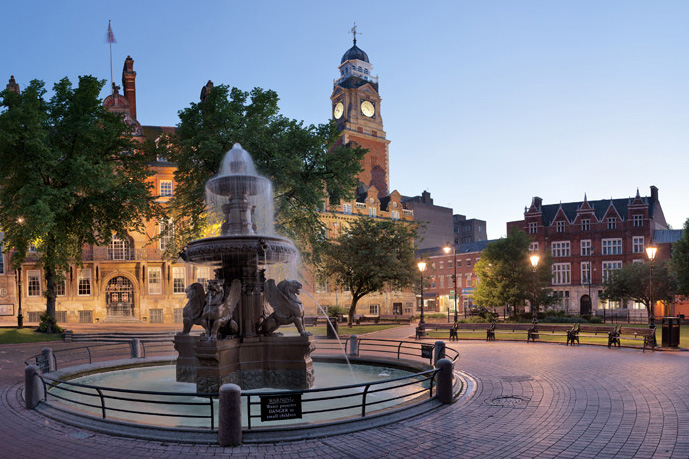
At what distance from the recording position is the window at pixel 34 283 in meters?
47.7

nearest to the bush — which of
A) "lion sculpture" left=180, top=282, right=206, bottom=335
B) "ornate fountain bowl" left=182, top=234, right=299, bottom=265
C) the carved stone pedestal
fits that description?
"lion sculpture" left=180, top=282, right=206, bottom=335

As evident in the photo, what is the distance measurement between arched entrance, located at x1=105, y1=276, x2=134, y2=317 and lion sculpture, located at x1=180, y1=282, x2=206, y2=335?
125ft

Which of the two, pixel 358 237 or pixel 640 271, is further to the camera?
pixel 640 271

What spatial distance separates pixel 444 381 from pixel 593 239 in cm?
6430

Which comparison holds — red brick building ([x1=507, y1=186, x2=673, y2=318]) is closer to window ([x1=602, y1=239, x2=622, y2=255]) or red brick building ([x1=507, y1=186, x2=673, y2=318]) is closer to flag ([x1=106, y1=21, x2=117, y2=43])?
window ([x1=602, y1=239, x2=622, y2=255])

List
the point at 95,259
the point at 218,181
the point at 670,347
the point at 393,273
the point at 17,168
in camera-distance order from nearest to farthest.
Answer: the point at 218,181, the point at 670,347, the point at 17,168, the point at 393,273, the point at 95,259

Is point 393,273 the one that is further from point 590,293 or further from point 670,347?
point 590,293

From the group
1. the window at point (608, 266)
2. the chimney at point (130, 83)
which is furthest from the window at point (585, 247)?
the chimney at point (130, 83)

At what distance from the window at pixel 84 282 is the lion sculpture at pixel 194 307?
127 feet

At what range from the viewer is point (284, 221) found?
31203mm

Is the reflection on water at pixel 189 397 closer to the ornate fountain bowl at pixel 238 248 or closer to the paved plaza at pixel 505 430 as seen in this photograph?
the paved plaza at pixel 505 430

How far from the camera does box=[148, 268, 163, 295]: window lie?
4962 centimetres

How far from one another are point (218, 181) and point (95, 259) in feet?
125

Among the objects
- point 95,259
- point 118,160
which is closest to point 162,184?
point 95,259
